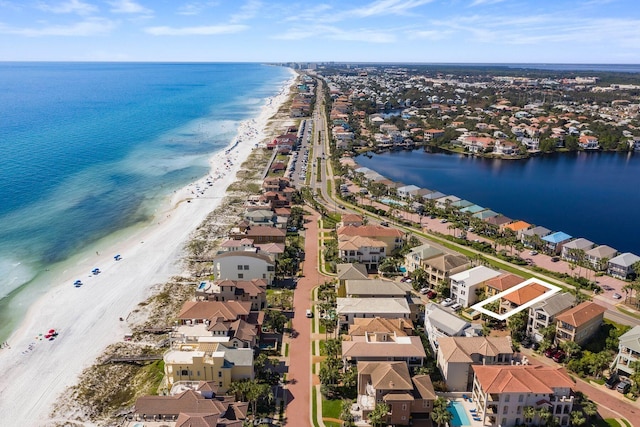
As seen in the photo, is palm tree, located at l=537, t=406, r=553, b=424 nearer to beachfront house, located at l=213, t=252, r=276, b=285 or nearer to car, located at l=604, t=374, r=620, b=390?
car, located at l=604, t=374, r=620, b=390

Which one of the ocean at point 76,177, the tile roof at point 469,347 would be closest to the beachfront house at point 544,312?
the tile roof at point 469,347

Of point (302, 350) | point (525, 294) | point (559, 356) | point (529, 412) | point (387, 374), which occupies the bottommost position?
point (302, 350)

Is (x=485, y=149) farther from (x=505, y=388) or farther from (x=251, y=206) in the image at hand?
(x=505, y=388)

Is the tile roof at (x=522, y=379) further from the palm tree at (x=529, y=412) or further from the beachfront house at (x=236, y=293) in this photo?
the beachfront house at (x=236, y=293)

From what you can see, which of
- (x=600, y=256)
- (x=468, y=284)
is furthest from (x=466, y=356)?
(x=600, y=256)

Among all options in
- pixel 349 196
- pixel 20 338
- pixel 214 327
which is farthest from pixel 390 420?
pixel 349 196

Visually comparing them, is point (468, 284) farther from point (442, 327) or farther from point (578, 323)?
point (578, 323)
